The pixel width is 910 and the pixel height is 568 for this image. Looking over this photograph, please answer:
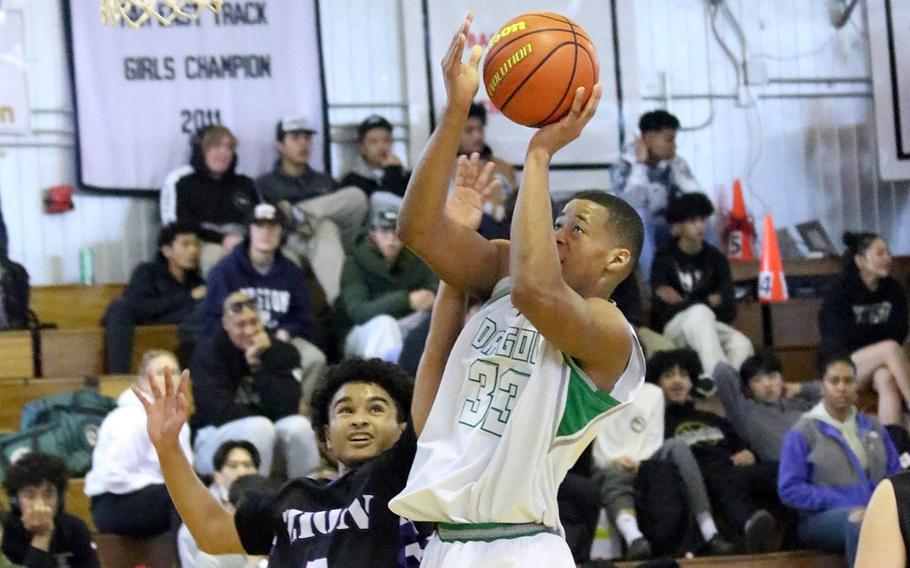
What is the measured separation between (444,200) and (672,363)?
5034mm

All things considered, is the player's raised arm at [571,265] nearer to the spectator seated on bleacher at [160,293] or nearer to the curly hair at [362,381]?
the curly hair at [362,381]

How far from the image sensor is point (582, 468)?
7625mm

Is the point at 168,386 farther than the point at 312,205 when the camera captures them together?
No

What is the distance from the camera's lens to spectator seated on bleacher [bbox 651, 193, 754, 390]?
931cm

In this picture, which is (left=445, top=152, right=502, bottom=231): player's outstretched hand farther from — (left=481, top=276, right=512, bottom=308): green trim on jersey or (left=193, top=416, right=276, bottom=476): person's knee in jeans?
(left=193, top=416, right=276, bottom=476): person's knee in jeans

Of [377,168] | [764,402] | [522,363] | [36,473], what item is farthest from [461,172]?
[377,168]

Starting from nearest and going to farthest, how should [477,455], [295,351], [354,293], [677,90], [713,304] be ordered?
1. [477,455]
2. [295,351]
3. [354,293]
4. [713,304]
5. [677,90]

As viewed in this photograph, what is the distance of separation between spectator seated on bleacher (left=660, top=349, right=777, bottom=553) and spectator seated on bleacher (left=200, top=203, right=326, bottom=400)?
1979mm

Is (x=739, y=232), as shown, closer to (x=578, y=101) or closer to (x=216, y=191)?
(x=216, y=191)

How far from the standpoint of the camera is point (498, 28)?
11266 millimetres

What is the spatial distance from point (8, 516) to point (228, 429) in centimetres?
128

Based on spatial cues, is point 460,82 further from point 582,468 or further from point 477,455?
point 582,468

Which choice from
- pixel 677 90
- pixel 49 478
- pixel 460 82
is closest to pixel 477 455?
pixel 460 82

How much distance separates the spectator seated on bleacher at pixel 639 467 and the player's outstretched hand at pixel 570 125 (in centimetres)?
424
